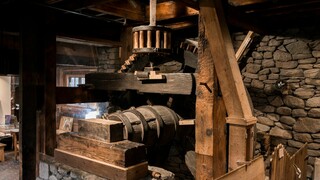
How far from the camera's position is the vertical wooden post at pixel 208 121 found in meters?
2.32

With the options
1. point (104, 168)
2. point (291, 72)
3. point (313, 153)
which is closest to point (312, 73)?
point (291, 72)

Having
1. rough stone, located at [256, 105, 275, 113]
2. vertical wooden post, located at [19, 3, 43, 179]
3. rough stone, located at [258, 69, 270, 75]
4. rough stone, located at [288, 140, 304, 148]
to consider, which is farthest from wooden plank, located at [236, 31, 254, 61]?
vertical wooden post, located at [19, 3, 43, 179]

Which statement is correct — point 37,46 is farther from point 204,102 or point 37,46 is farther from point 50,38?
point 204,102

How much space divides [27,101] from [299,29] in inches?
166

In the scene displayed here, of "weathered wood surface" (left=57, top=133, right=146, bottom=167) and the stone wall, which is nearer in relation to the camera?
"weathered wood surface" (left=57, top=133, right=146, bottom=167)

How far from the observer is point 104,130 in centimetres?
287

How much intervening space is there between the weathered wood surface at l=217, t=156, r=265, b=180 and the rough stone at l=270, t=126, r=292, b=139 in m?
2.54

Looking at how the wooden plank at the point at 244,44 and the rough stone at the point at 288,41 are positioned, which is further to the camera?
the wooden plank at the point at 244,44

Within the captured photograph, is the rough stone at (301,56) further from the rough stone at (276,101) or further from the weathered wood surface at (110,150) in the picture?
the weathered wood surface at (110,150)

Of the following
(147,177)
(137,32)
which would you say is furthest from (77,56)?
(147,177)

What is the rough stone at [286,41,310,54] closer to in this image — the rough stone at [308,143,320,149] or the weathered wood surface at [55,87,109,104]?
the rough stone at [308,143,320,149]

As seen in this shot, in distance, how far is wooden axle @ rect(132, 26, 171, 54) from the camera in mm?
2895

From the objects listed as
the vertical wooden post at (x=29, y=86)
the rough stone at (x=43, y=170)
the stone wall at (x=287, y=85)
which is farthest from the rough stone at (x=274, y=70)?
the rough stone at (x=43, y=170)

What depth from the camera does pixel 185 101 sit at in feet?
15.2
